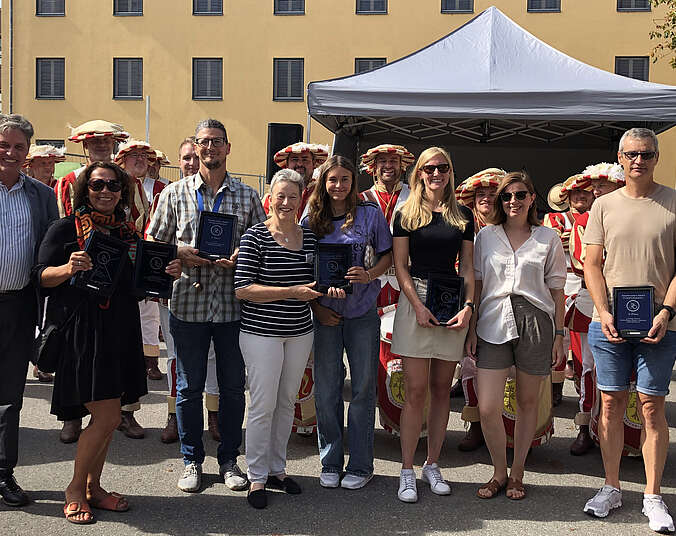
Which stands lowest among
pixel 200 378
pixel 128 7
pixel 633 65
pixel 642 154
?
pixel 200 378

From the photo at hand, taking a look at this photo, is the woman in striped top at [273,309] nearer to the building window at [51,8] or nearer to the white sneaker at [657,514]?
the white sneaker at [657,514]

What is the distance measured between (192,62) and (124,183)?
913 inches

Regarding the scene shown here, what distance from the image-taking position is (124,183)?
13.1ft

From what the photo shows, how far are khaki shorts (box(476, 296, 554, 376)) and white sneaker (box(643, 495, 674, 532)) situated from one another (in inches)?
34.3

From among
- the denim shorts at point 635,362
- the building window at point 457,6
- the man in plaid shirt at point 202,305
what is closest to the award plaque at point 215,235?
the man in plaid shirt at point 202,305

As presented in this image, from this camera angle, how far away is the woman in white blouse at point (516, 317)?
431 cm

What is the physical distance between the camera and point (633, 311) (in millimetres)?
3994

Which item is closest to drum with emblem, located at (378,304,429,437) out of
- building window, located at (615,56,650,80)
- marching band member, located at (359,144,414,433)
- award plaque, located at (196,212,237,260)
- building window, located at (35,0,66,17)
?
marching band member, located at (359,144,414,433)

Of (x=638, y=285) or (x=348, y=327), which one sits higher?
(x=638, y=285)

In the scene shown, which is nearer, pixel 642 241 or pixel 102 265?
pixel 102 265

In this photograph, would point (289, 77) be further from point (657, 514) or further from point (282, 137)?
point (657, 514)

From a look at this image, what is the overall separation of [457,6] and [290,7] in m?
5.64

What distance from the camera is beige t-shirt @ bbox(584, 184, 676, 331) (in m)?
4.03

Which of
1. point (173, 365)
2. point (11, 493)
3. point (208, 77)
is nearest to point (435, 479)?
point (173, 365)
